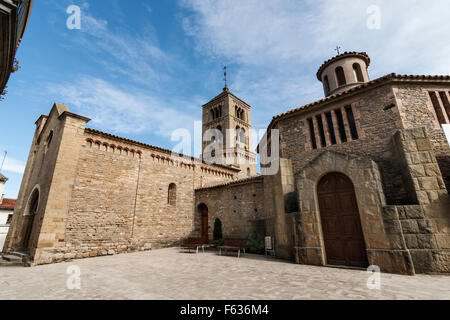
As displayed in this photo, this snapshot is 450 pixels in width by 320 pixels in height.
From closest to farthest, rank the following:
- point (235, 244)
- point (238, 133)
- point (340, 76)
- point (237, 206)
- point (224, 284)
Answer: point (224, 284) → point (235, 244) → point (340, 76) → point (237, 206) → point (238, 133)

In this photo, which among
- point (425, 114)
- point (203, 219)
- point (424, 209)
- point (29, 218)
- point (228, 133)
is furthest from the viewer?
point (228, 133)

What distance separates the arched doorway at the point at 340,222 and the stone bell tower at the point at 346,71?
7419 mm

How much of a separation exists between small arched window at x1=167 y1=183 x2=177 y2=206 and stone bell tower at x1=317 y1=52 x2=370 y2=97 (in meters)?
12.9

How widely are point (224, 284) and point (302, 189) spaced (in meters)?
4.81

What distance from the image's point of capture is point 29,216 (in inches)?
451

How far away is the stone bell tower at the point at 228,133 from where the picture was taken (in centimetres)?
2823


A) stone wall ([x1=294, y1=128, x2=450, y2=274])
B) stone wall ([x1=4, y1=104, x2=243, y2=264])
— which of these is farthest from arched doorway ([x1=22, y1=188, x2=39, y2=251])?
stone wall ([x1=294, y1=128, x2=450, y2=274])

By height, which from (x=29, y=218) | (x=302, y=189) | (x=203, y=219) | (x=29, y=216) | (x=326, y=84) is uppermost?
(x=326, y=84)

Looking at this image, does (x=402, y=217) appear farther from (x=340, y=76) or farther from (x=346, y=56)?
(x=346, y=56)

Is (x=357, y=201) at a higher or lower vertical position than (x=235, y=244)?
higher

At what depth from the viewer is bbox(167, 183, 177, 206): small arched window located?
49.8 ft
